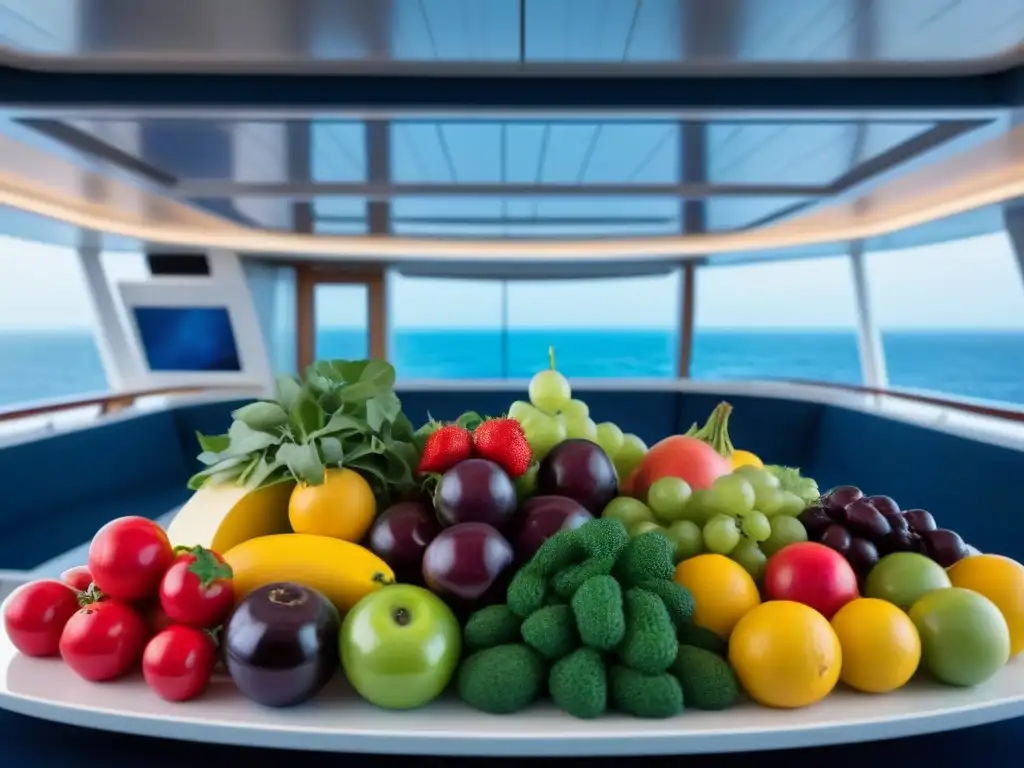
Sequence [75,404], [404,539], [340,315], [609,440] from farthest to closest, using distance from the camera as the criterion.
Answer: [340,315] < [75,404] < [609,440] < [404,539]

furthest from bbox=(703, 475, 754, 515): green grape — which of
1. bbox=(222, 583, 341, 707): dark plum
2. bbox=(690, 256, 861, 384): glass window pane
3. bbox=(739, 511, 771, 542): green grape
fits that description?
bbox=(690, 256, 861, 384): glass window pane

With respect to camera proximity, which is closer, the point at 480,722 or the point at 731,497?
the point at 480,722

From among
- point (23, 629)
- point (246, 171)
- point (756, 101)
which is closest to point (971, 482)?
point (756, 101)

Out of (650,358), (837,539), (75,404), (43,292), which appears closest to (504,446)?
(837,539)

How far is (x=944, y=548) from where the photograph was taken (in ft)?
3.23

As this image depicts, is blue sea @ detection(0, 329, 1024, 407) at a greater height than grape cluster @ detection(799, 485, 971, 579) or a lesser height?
lesser

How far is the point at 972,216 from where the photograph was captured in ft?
16.0

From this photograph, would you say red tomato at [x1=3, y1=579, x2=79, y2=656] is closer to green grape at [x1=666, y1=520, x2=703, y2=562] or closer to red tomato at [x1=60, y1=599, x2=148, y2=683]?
red tomato at [x1=60, y1=599, x2=148, y2=683]

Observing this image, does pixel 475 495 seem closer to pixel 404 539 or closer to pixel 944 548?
pixel 404 539

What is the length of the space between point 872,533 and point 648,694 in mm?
416

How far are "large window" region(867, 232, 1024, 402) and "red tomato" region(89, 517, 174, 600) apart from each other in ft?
16.5

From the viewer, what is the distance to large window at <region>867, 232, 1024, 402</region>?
531 centimetres

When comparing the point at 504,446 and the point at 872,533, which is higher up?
the point at 504,446

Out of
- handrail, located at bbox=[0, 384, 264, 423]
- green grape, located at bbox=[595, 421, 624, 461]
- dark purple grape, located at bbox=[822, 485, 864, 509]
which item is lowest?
handrail, located at bbox=[0, 384, 264, 423]
